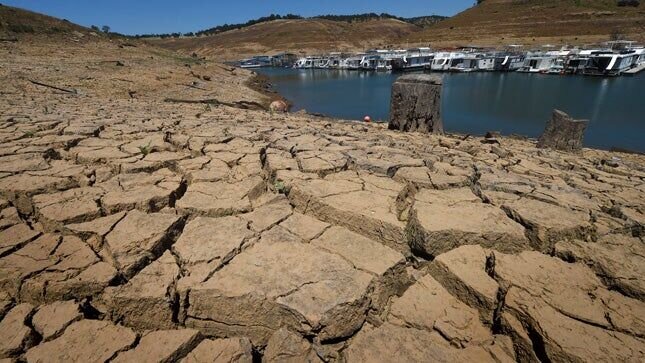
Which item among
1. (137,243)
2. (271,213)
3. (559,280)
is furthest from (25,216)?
(559,280)

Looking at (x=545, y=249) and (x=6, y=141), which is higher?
(x=6, y=141)

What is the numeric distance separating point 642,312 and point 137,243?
7.76 feet

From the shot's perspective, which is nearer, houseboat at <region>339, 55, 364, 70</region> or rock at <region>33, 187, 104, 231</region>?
rock at <region>33, 187, 104, 231</region>

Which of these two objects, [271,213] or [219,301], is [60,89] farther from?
[219,301]

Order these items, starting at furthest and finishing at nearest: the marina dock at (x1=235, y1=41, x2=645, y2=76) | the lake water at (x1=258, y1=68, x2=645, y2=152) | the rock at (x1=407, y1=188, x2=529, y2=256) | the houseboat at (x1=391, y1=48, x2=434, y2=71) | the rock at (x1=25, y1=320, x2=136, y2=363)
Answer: the houseboat at (x1=391, y1=48, x2=434, y2=71)
the marina dock at (x1=235, y1=41, x2=645, y2=76)
the lake water at (x1=258, y1=68, x2=645, y2=152)
the rock at (x1=407, y1=188, x2=529, y2=256)
the rock at (x1=25, y1=320, x2=136, y2=363)

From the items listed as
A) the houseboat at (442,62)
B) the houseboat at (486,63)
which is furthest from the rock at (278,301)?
the houseboat at (442,62)

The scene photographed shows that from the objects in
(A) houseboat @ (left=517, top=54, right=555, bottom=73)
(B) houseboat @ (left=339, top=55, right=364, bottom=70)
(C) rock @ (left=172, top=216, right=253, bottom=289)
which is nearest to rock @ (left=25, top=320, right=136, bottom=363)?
(C) rock @ (left=172, top=216, right=253, bottom=289)

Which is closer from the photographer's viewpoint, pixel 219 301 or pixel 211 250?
pixel 219 301

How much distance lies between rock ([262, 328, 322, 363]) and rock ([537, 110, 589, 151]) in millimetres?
6261

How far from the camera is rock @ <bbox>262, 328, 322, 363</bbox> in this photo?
1.30 m

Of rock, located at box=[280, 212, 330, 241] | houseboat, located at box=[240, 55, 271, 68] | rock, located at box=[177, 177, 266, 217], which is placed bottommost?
houseboat, located at box=[240, 55, 271, 68]

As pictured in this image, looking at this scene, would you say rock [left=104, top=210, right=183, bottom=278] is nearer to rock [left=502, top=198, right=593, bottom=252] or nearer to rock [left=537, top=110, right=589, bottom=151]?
rock [left=502, top=198, right=593, bottom=252]

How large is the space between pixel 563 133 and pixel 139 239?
6.67 m

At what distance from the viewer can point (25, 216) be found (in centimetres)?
210
